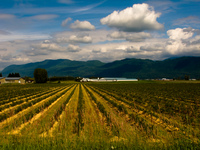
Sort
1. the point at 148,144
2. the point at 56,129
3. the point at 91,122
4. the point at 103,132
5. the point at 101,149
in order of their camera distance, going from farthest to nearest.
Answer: the point at 91,122
the point at 56,129
the point at 103,132
the point at 148,144
the point at 101,149

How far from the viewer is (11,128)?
13.0 metres

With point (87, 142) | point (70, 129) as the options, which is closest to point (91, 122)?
point (70, 129)

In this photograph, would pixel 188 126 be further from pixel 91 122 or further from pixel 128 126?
pixel 91 122

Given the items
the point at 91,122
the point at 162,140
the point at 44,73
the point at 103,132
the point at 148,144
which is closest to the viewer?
the point at 148,144

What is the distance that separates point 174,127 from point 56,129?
8880 mm

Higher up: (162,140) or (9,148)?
(9,148)

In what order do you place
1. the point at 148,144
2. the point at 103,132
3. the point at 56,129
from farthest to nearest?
the point at 56,129
the point at 103,132
the point at 148,144

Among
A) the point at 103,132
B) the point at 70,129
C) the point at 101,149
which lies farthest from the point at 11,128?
the point at 101,149

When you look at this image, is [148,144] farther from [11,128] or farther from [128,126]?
[11,128]

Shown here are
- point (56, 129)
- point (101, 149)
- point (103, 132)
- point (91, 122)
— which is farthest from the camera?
point (91, 122)

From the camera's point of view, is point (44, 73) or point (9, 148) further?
point (44, 73)

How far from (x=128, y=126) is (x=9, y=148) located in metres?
8.12

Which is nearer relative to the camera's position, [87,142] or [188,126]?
[87,142]

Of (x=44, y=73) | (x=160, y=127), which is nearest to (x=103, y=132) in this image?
(x=160, y=127)
